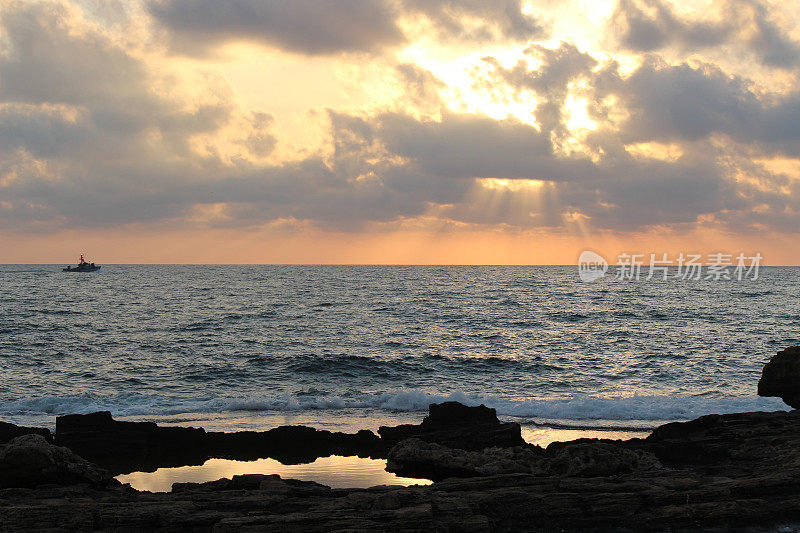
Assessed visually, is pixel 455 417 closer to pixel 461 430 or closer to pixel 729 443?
pixel 461 430

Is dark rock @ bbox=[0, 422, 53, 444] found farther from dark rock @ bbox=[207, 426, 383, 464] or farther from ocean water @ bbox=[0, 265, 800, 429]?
ocean water @ bbox=[0, 265, 800, 429]

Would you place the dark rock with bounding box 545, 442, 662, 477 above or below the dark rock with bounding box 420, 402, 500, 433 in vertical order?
above

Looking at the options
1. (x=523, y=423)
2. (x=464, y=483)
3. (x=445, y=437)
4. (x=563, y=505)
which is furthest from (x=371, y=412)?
(x=563, y=505)

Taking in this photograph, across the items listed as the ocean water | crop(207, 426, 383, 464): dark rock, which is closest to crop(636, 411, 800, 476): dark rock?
the ocean water

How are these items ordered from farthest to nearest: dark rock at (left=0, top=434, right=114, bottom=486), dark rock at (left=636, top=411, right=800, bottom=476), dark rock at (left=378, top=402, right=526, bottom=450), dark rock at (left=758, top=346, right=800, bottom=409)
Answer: dark rock at (left=758, top=346, right=800, bottom=409)
dark rock at (left=378, top=402, right=526, bottom=450)
dark rock at (left=636, top=411, right=800, bottom=476)
dark rock at (left=0, top=434, right=114, bottom=486)

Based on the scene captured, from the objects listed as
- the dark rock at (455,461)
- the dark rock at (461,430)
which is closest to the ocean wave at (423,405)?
the dark rock at (461,430)

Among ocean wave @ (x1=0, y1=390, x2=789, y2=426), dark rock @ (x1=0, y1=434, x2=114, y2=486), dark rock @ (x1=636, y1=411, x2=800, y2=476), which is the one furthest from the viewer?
ocean wave @ (x1=0, y1=390, x2=789, y2=426)

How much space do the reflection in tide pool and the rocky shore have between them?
49cm

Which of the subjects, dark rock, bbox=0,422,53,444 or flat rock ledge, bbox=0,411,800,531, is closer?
flat rock ledge, bbox=0,411,800,531

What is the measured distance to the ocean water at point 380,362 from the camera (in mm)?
27250

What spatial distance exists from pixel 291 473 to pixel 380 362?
22.7 meters

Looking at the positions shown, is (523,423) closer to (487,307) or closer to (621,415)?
(621,415)

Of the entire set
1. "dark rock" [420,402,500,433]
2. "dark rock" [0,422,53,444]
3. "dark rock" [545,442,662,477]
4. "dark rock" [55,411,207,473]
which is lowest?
"dark rock" [55,411,207,473]

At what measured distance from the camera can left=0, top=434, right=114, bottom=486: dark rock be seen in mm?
13305
